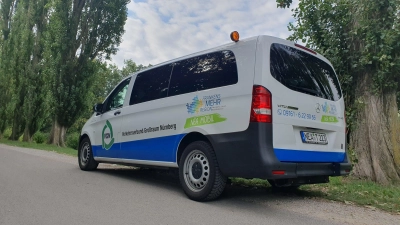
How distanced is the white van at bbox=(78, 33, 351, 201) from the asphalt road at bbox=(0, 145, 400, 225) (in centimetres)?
36

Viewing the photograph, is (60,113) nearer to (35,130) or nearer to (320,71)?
(35,130)

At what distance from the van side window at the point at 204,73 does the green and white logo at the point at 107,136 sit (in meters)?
2.08

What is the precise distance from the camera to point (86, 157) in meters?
7.89

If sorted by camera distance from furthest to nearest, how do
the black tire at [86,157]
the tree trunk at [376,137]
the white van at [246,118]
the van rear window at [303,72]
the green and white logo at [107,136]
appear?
the black tire at [86,157] < the green and white logo at [107,136] < the tree trunk at [376,137] < the van rear window at [303,72] < the white van at [246,118]

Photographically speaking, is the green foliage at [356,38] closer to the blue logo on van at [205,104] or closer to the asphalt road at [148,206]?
the asphalt road at [148,206]

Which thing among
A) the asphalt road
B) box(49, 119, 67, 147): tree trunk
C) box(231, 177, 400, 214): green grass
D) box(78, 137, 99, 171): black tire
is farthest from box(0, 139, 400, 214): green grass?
box(49, 119, 67, 147): tree trunk

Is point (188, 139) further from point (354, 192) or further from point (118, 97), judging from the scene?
point (354, 192)

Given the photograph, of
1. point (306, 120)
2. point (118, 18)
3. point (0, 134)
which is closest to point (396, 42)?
point (306, 120)

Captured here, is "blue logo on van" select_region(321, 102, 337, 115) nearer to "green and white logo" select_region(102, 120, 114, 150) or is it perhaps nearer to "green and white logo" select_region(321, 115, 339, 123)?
"green and white logo" select_region(321, 115, 339, 123)

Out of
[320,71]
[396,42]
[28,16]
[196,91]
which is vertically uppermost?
[28,16]

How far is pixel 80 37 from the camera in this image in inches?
783

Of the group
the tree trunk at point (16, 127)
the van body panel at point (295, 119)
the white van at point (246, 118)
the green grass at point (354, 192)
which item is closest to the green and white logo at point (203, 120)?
the white van at point (246, 118)

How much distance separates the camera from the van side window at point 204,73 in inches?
181

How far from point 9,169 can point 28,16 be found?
2017 cm
